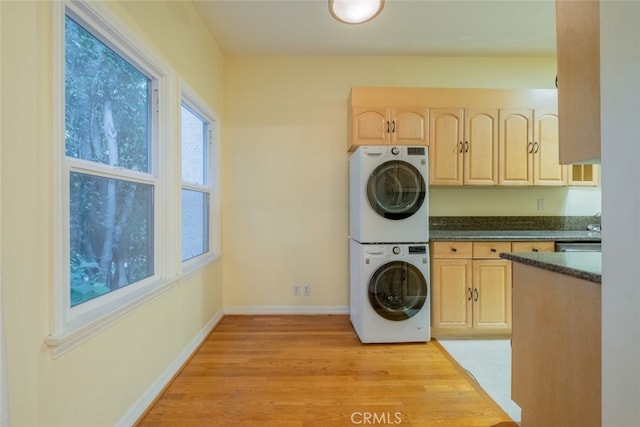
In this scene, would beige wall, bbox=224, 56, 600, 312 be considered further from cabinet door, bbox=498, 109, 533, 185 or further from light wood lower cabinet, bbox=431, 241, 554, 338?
light wood lower cabinet, bbox=431, 241, 554, 338

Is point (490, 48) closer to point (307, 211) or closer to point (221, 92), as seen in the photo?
point (307, 211)

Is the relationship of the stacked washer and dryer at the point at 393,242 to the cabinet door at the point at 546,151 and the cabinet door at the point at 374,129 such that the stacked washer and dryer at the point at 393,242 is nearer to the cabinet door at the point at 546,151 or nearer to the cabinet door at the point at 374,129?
the cabinet door at the point at 374,129

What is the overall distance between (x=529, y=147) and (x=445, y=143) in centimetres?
86

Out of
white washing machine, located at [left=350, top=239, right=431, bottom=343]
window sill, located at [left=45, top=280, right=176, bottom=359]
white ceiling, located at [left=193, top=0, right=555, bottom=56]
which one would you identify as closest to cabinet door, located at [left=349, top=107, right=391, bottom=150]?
white ceiling, located at [left=193, top=0, right=555, bottom=56]

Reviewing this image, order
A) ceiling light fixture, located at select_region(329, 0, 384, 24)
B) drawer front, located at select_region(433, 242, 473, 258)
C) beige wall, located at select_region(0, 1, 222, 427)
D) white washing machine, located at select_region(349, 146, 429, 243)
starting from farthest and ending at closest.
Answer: drawer front, located at select_region(433, 242, 473, 258)
white washing machine, located at select_region(349, 146, 429, 243)
ceiling light fixture, located at select_region(329, 0, 384, 24)
beige wall, located at select_region(0, 1, 222, 427)

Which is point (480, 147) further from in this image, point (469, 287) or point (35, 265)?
point (35, 265)

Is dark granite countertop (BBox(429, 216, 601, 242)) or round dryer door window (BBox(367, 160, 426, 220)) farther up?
round dryer door window (BBox(367, 160, 426, 220))

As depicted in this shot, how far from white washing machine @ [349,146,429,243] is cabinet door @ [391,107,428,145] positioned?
0.40 meters

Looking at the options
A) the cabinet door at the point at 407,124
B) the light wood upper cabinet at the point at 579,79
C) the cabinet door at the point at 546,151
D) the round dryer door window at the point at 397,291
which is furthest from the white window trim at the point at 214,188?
the cabinet door at the point at 546,151

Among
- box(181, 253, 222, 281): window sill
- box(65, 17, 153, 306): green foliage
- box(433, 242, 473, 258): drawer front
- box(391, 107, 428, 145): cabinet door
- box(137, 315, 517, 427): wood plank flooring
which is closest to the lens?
box(65, 17, 153, 306): green foliage

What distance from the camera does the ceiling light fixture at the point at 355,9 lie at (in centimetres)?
162

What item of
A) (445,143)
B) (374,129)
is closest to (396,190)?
(374,129)

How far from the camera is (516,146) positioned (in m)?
3.04

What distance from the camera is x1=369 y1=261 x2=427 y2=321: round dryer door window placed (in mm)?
2658
